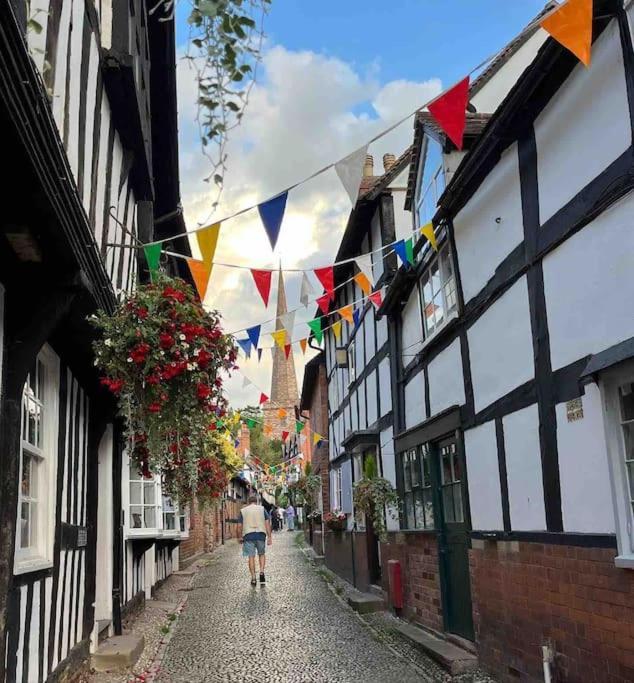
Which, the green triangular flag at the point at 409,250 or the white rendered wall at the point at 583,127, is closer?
the white rendered wall at the point at 583,127

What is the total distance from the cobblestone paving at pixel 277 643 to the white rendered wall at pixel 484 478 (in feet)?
5.12

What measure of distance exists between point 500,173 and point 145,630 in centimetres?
726

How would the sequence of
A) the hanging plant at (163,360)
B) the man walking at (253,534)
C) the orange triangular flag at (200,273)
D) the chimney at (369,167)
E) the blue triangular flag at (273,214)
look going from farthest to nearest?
the chimney at (369,167) → the man walking at (253,534) → the orange triangular flag at (200,273) → the blue triangular flag at (273,214) → the hanging plant at (163,360)

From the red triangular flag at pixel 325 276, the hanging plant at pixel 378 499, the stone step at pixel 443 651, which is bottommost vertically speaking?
the stone step at pixel 443 651

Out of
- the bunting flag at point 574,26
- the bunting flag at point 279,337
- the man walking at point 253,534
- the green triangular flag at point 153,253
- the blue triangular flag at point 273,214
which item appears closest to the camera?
the bunting flag at point 574,26

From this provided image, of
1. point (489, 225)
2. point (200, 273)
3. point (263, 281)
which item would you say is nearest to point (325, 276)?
point (263, 281)

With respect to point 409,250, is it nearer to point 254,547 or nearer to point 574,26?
point 574,26

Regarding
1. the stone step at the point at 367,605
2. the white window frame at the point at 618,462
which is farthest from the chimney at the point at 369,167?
the white window frame at the point at 618,462

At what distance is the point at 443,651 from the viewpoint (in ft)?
24.3

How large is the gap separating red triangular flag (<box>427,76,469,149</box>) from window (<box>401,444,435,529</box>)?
4541mm

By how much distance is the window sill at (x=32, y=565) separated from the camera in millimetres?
4609

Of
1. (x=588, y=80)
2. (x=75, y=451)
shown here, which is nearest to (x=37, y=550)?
(x=75, y=451)

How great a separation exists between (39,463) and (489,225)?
434cm

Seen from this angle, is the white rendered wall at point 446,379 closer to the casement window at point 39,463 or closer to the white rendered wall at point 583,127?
the white rendered wall at point 583,127
